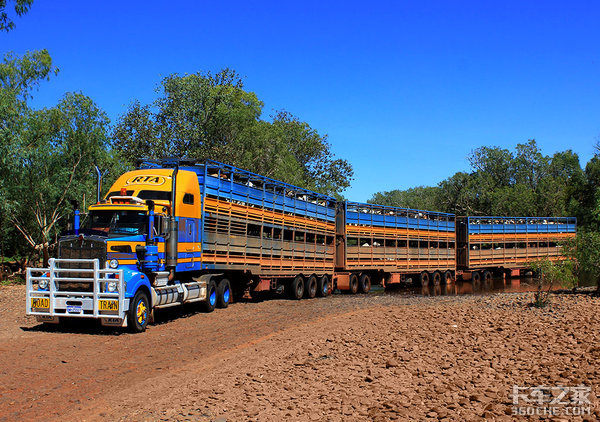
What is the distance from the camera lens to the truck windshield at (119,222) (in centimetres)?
1327

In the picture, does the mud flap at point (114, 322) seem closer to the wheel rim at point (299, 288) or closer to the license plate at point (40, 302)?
the license plate at point (40, 302)

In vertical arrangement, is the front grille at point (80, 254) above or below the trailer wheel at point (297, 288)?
above

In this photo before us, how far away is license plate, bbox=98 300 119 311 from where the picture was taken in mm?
12117

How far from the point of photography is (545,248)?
4125 cm

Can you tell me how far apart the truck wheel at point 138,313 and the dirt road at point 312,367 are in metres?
0.31

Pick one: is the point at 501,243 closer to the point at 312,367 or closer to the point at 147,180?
the point at 147,180

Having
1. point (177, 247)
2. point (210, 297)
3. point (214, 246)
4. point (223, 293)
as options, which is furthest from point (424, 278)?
point (177, 247)

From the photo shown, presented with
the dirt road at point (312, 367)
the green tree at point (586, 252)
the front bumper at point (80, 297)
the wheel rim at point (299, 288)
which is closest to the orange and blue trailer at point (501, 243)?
the wheel rim at point (299, 288)

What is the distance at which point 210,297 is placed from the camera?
17.1m

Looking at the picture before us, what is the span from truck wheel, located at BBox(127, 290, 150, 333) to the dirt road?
0.31 meters

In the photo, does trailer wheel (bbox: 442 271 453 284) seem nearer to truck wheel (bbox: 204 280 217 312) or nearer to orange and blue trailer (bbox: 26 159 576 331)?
orange and blue trailer (bbox: 26 159 576 331)

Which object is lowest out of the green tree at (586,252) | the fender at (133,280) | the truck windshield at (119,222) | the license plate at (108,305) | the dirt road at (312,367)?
the dirt road at (312,367)

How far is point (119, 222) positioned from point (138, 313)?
2477mm

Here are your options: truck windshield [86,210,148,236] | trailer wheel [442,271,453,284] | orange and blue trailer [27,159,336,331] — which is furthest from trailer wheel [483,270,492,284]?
truck windshield [86,210,148,236]
